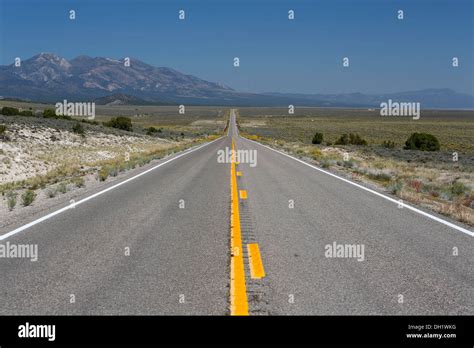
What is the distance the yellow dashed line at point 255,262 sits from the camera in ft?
18.6

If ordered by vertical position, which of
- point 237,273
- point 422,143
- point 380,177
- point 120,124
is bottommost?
point 237,273

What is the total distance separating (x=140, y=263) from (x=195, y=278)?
97 centimetres

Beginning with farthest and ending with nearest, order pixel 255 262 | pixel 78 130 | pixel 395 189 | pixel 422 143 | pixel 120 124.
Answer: pixel 120 124 < pixel 422 143 < pixel 78 130 < pixel 395 189 < pixel 255 262

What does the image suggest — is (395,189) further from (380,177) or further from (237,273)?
(237,273)

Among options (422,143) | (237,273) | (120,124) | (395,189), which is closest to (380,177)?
(395,189)

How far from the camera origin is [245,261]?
6188 mm

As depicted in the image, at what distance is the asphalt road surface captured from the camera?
474 cm

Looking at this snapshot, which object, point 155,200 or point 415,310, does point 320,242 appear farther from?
point 155,200

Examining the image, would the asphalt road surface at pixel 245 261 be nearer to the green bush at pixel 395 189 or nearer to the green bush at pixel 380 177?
the green bush at pixel 395 189

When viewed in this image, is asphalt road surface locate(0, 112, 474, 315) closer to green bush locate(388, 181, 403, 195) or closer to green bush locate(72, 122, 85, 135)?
green bush locate(388, 181, 403, 195)

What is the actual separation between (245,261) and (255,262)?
0.45ft

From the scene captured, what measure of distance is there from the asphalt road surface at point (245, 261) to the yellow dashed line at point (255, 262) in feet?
0.10

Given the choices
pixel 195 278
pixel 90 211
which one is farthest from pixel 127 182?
pixel 195 278
